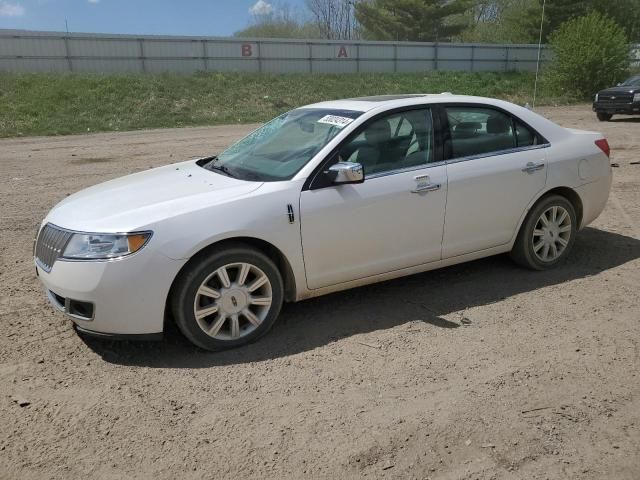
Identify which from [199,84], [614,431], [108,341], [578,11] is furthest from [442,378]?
[578,11]

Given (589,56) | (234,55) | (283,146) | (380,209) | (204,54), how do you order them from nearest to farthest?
(380,209), (283,146), (589,56), (204,54), (234,55)

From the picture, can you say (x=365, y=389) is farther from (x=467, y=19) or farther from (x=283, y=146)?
(x=467, y=19)

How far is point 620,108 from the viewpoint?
20922 mm

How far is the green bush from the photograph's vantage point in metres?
32.5

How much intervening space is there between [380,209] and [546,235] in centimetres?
183

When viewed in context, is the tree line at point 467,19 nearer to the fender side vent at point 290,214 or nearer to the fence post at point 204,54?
the fence post at point 204,54

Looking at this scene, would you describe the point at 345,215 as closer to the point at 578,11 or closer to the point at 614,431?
the point at 614,431

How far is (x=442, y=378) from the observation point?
11.4 feet

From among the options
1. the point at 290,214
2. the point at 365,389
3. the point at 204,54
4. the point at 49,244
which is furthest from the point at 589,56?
the point at 49,244

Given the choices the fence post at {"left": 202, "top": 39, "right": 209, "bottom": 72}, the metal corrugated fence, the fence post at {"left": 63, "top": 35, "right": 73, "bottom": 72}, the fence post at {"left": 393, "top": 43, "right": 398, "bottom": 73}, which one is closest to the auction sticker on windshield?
the metal corrugated fence

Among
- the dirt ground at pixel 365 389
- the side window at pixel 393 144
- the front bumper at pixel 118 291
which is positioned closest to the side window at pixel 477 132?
the side window at pixel 393 144

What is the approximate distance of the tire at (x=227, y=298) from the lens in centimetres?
367

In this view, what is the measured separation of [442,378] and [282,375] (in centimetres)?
95

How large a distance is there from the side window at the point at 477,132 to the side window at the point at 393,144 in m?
0.21
